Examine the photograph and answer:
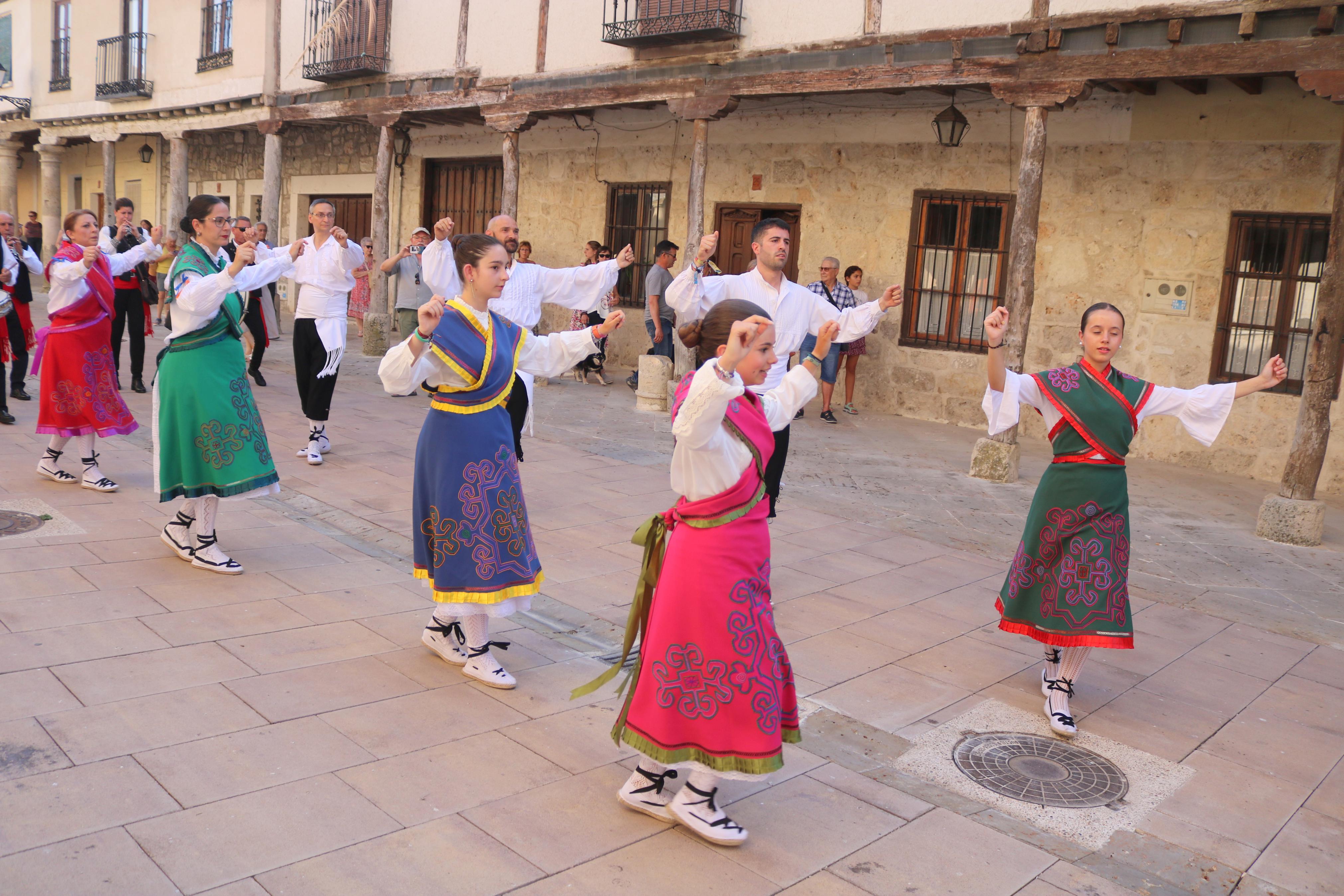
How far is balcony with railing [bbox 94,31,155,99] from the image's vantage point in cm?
1983

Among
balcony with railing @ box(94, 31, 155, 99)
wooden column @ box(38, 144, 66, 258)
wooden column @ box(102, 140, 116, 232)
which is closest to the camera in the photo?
balcony with railing @ box(94, 31, 155, 99)

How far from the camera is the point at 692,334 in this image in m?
3.21

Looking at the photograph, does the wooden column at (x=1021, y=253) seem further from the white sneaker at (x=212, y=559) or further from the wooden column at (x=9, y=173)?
the wooden column at (x=9, y=173)

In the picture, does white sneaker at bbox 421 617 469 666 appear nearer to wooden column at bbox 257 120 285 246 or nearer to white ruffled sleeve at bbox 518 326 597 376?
white ruffled sleeve at bbox 518 326 597 376

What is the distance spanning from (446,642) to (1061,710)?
95.6 inches

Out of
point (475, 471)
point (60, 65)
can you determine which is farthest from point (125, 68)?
point (475, 471)

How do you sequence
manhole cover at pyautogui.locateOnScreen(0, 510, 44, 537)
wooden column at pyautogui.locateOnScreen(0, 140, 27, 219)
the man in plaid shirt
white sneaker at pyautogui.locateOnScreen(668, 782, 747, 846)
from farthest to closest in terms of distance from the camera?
1. wooden column at pyautogui.locateOnScreen(0, 140, 27, 219)
2. the man in plaid shirt
3. manhole cover at pyautogui.locateOnScreen(0, 510, 44, 537)
4. white sneaker at pyautogui.locateOnScreen(668, 782, 747, 846)

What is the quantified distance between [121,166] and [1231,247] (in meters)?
23.6

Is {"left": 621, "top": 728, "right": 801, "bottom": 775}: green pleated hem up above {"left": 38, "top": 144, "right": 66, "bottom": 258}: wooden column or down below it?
below

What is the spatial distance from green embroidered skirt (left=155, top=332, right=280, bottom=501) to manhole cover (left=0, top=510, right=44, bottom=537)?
1.04 metres

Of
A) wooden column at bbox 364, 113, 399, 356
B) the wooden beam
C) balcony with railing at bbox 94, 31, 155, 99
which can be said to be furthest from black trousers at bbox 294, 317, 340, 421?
balcony with railing at bbox 94, 31, 155, 99

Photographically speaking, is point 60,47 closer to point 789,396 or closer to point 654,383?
point 654,383

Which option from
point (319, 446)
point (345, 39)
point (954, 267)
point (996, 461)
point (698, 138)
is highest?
point (345, 39)

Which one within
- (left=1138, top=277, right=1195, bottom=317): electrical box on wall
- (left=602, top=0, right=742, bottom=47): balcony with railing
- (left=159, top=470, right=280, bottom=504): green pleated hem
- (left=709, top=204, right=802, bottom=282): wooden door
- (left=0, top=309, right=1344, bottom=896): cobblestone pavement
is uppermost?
(left=602, top=0, right=742, bottom=47): balcony with railing
